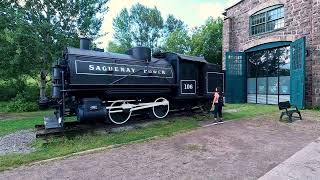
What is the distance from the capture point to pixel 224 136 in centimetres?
840

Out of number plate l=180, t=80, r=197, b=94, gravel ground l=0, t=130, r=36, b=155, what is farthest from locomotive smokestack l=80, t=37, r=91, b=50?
number plate l=180, t=80, r=197, b=94

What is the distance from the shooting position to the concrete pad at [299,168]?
4836 mm

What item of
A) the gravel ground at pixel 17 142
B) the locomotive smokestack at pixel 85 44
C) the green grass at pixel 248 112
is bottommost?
the gravel ground at pixel 17 142

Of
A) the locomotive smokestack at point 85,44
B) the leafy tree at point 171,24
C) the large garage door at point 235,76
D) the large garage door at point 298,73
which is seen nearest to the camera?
the locomotive smokestack at point 85,44

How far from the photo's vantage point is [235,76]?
2017 cm

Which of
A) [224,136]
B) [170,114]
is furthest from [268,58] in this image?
[224,136]

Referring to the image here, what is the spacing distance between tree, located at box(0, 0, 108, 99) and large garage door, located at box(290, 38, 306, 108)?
13394 mm

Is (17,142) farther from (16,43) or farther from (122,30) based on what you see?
(122,30)

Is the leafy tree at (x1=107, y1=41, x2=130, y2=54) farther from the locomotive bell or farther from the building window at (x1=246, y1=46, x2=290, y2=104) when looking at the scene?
the locomotive bell

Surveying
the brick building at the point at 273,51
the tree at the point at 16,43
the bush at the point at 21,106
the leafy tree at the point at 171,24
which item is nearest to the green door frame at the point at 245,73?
the brick building at the point at 273,51

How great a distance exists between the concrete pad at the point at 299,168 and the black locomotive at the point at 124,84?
5.36 meters

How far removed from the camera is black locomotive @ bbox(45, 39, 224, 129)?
8625mm

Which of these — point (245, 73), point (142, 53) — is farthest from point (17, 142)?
point (245, 73)

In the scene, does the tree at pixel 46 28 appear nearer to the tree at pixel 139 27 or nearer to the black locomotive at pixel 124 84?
the black locomotive at pixel 124 84
